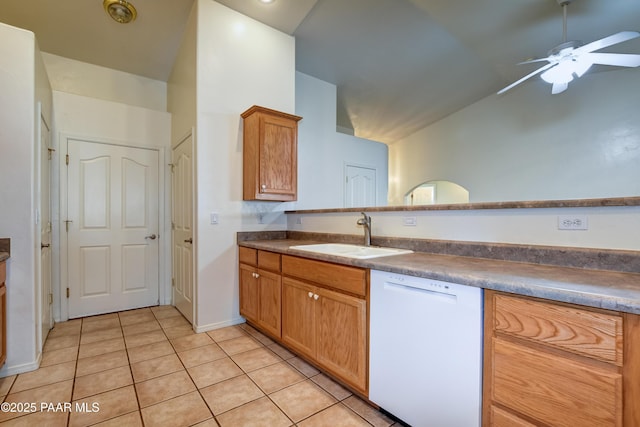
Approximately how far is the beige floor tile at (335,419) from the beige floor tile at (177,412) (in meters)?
0.56

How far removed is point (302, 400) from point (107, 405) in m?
1.09

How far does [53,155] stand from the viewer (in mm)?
2832

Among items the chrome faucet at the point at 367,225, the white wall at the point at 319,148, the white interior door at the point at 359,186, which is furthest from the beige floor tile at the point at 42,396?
the white interior door at the point at 359,186

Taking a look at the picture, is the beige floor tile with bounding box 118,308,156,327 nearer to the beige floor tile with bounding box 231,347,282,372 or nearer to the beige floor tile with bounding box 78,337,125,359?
the beige floor tile with bounding box 78,337,125,359

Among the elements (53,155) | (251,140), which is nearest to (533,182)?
(251,140)

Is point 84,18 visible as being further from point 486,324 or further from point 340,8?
point 486,324

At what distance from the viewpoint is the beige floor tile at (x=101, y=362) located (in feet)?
6.40

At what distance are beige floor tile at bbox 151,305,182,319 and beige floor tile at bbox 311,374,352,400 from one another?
197cm

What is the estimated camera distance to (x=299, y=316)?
6.49 ft

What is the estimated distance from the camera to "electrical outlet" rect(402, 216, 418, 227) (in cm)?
202

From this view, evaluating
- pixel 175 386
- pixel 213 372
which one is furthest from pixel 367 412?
pixel 175 386

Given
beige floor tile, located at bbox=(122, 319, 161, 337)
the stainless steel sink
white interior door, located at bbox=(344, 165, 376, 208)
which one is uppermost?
white interior door, located at bbox=(344, 165, 376, 208)

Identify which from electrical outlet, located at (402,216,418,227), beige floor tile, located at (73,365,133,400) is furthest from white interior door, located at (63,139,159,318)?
electrical outlet, located at (402,216,418,227)

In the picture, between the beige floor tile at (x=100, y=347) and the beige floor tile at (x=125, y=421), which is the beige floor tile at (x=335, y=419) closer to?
the beige floor tile at (x=125, y=421)
